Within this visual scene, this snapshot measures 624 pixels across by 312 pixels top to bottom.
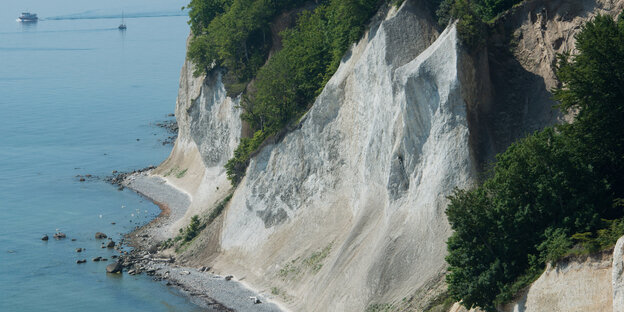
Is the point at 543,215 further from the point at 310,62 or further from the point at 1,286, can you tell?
the point at 1,286

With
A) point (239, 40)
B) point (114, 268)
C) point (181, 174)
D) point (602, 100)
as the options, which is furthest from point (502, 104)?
point (181, 174)

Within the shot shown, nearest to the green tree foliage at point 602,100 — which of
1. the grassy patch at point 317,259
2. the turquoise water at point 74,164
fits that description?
the grassy patch at point 317,259

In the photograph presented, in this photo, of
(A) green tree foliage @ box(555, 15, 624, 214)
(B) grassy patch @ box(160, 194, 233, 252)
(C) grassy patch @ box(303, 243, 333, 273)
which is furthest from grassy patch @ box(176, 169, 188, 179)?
(A) green tree foliage @ box(555, 15, 624, 214)

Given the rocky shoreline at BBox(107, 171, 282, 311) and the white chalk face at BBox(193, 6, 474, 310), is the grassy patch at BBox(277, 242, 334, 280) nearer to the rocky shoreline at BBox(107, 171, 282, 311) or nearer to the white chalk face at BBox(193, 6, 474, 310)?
the white chalk face at BBox(193, 6, 474, 310)

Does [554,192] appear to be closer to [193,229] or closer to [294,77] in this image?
[294,77]

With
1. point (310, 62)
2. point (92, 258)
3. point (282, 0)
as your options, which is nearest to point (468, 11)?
point (310, 62)

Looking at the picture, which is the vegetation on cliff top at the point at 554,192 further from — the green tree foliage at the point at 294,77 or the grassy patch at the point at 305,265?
the green tree foliage at the point at 294,77
